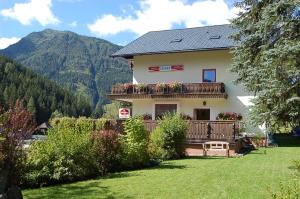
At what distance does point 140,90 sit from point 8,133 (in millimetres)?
23380

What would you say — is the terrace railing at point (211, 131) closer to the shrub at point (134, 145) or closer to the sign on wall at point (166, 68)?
the shrub at point (134, 145)

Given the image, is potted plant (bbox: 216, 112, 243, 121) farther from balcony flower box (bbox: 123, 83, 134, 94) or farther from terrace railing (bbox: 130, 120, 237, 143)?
terrace railing (bbox: 130, 120, 237, 143)

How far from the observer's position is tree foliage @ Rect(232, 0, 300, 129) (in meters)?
12.0

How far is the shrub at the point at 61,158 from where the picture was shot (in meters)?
11.7

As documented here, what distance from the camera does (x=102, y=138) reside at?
1396cm

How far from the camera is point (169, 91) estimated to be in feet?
106

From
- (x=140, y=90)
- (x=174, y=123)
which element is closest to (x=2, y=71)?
(x=140, y=90)

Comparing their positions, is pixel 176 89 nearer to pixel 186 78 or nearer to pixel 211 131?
pixel 186 78

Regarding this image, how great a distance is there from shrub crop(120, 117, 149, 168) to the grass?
81cm

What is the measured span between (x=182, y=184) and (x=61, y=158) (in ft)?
12.3

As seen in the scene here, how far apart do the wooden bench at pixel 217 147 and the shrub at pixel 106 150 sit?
26.5 ft

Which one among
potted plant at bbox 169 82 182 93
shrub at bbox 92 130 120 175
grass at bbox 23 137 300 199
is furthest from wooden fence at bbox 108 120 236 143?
potted plant at bbox 169 82 182 93

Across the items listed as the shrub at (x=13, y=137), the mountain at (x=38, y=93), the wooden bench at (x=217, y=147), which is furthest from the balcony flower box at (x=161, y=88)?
the mountain at (x=38, y=93)

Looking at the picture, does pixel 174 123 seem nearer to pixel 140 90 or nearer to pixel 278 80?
pixel 278 80
